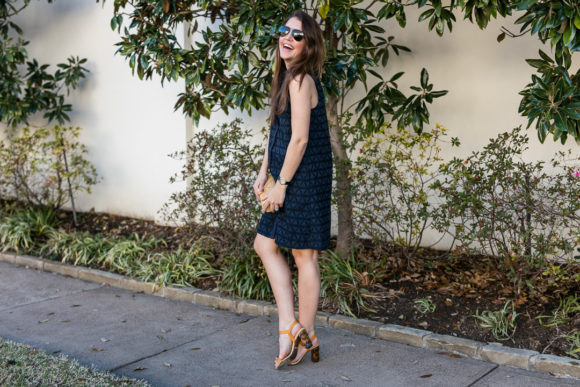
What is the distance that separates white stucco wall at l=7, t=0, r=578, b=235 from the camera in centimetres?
593

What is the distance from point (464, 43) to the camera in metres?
6.09

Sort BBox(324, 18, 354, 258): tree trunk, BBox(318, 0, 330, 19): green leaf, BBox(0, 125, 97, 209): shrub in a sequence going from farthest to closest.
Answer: BBox(0, 125, 97, 209): shrub < BBox(324, 18, 354, 258): tree trunk < BBox(318, 0, 330, 19): green leaf

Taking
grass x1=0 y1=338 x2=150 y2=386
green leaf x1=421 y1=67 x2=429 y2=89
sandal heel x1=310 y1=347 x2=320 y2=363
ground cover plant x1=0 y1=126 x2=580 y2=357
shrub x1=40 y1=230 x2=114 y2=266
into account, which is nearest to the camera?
grass x1=0 y1=338 x2=150 y2=386

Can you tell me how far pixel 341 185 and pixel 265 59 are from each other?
4.55 feet

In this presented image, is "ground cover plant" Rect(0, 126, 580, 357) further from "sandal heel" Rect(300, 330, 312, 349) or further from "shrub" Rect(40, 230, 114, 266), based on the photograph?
"sandal heel" Rect(300, 330, 312, 349)

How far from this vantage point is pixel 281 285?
4.00 m

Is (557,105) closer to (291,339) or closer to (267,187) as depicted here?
(267,187)

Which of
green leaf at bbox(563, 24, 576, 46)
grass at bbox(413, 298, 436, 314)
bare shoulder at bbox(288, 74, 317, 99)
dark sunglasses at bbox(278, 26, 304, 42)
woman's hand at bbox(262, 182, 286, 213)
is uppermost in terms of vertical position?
green leaf at bbox(563, 24, 576, 46)

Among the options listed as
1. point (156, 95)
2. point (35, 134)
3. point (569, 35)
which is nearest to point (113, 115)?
point (156, 95)

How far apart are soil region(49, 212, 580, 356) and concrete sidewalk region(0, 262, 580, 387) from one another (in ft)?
1.07

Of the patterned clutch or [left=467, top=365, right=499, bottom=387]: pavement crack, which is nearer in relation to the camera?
[left=467, top=365, right=499, bottom=387]: pavement crack

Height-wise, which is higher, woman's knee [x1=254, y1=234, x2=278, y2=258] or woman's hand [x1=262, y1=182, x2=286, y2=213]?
woman's hand [x1=262, y1=182, x2=286, y2=213]

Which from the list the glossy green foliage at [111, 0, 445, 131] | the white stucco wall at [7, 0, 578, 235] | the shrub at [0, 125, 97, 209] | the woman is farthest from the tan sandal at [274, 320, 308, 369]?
the shrub at [0, 125, 97, 209]

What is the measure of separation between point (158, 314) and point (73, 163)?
374cm
